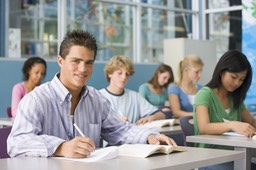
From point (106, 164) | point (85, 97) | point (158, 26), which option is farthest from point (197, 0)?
point (106, 164)

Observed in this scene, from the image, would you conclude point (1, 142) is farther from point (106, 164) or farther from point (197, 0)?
point (197, 0)

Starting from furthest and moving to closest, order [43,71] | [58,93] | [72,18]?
[72,18], [43,71], [58,93]

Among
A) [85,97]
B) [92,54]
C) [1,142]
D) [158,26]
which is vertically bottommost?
[1,142]

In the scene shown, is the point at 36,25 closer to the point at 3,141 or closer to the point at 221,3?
the point at 221,3

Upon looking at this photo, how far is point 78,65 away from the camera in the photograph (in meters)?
2.42

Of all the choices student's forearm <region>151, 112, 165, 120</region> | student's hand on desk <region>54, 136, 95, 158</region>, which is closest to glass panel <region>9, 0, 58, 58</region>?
student's forearm <region>151, 112, 165, 120</region>

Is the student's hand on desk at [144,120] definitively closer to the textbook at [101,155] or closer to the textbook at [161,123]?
the textbook at [161,123]

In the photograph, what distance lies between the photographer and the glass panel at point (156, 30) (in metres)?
8.35

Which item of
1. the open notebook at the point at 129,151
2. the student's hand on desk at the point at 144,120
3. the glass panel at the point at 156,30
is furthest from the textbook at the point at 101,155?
the glass panel at the point at 156,30

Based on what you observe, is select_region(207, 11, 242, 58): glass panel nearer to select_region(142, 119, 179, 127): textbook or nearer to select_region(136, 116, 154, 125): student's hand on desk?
select_region(136, 116, 154, 125): student's hand on desk

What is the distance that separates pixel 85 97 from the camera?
2.59 metres

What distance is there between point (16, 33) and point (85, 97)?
4197 mm

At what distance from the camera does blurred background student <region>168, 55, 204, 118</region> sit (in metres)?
5.48

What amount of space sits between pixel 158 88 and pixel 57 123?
13.6ft
